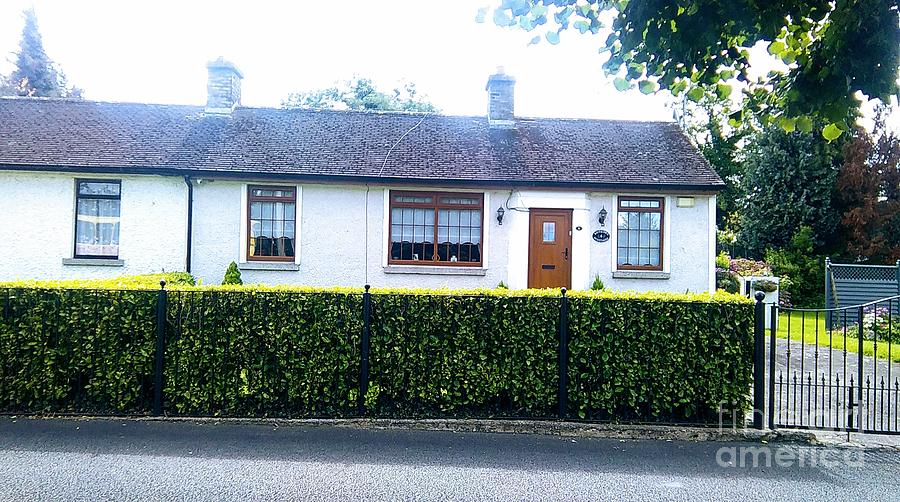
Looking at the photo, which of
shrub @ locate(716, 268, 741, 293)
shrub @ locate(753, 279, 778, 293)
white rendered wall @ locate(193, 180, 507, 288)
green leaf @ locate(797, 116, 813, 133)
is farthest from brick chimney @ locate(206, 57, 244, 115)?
shrub @ locate(716, 268, 741, 293)

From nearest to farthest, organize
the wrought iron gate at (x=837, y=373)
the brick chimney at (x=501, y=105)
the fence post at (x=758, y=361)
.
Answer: the wrought iron gate at (x=837, y=373) < the fence post at (x=758, y=361) < the brick chimney at (x=501, y=105)

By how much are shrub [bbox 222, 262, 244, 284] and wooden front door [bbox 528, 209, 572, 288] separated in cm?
603

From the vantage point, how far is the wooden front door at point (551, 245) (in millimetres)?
12836

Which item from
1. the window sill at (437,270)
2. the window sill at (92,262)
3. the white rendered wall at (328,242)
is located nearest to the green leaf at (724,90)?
the white rendered wall at (328,242)

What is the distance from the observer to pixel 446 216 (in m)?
12.9

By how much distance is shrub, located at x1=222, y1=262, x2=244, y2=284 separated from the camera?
1172 centimetres

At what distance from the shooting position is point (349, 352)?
20.9ft

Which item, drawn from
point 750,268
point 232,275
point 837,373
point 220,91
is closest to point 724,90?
point 837,373

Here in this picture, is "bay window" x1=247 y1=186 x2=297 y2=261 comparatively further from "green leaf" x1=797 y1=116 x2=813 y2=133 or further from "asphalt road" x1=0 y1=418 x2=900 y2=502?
"green leaf" x1=797 y1=116 x2=813 y2=133

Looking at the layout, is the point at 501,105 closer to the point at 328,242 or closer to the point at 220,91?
the point at 328,242

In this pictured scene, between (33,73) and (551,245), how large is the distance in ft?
132

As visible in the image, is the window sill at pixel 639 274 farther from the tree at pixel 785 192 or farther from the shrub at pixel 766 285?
the tree at pixel 785 192

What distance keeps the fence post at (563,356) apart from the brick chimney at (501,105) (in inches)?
379

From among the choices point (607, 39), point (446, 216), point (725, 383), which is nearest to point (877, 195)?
point (446, 216)
